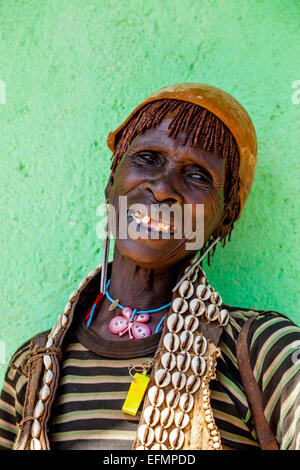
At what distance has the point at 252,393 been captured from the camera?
1972 millimetres

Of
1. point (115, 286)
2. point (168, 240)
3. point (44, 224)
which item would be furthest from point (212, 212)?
point (44, 224)

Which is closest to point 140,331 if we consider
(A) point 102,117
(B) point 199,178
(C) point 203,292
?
(C) point 203,292

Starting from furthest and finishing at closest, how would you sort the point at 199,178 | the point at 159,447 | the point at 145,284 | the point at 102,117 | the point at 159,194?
the point at 102,117
the point at 145,284
the point at 199,178
the point at 159,194
the point at 159,447

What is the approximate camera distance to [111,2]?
2.91 metres

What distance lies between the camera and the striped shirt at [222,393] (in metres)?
1.89

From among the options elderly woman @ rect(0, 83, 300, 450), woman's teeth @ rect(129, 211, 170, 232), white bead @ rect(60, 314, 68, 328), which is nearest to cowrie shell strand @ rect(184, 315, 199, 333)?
elderly woman @ rect(0, 83, 300, 450)

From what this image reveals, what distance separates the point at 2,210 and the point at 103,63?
0.89 m

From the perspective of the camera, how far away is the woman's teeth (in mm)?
2072

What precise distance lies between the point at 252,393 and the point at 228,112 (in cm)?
102

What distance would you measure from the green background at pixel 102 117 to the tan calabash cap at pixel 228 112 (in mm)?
532

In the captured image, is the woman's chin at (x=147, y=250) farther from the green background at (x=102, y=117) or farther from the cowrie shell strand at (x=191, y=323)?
the green background at (x=102, y=117)


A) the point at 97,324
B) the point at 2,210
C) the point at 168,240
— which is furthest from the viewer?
the point at 2,210

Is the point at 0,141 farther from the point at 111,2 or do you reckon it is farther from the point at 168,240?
the point at 168,240

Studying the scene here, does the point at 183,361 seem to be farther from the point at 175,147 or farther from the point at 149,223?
the point at 175,147
